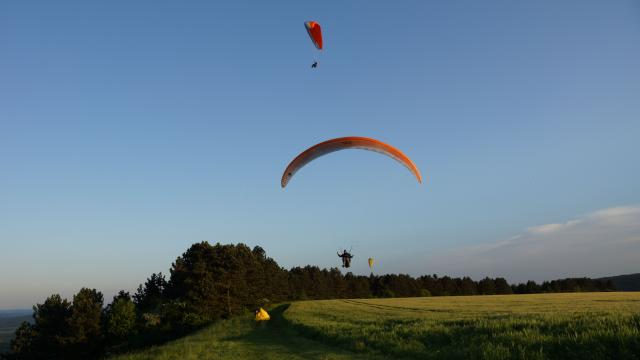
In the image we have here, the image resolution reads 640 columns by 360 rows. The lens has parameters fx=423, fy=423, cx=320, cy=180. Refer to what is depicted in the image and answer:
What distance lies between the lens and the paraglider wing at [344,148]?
22.0 meters

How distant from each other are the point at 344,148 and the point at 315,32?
20.1 feet

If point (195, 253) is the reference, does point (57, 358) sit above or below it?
below

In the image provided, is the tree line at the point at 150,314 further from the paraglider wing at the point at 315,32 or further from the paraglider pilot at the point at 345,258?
the paraglider wing at the point at 315,32

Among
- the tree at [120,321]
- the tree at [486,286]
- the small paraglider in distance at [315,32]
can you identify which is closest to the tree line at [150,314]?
the tree at [120,321]

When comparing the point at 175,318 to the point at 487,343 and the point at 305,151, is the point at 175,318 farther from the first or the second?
the point at 487,343

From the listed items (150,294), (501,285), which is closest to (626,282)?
(501,285)

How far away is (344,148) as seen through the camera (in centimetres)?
2269

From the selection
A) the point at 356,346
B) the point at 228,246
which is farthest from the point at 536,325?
the point at 228,246

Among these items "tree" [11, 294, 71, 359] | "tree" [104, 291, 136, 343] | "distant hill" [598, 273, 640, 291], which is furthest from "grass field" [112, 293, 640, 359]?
"distant hill" [598, 273, 640, 291]

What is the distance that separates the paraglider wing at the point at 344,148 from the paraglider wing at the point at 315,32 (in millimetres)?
4933

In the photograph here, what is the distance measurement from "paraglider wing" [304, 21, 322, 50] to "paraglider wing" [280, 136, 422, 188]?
4.93 metres

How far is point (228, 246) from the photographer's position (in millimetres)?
63250

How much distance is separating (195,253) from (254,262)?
38.8 feet

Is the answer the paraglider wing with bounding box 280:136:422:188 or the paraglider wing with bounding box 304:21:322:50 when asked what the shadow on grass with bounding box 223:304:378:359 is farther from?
the paraglider wing with bounding box 304:21:322:50
